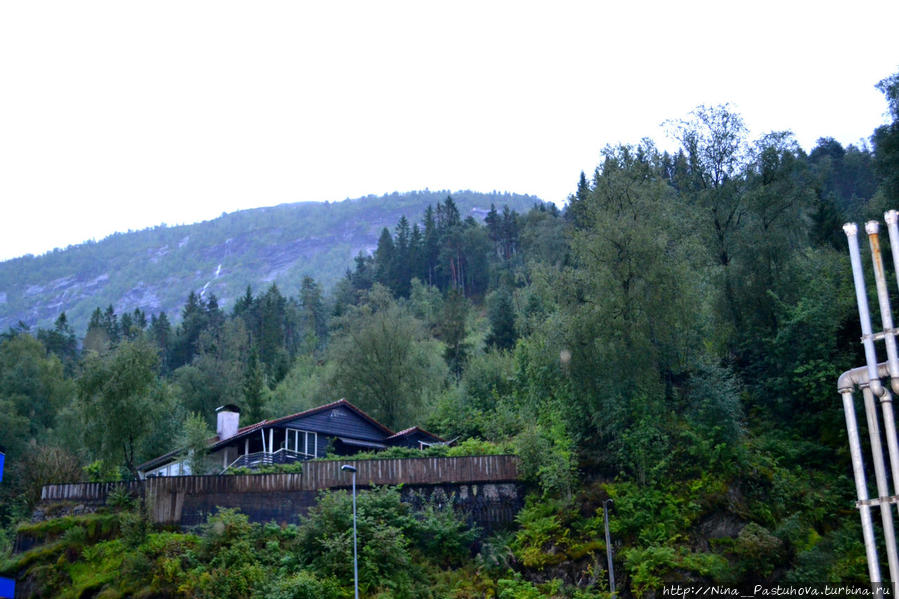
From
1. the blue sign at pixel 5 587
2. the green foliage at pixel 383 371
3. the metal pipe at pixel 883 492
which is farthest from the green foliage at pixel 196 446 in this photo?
the metal pipe at pixel 883 492

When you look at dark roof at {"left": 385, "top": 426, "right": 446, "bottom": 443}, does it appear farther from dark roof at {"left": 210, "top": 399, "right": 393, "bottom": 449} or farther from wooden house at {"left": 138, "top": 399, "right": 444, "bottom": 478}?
dark roof at {"left": 210, "top": 399, "right": 393, "bottom": 449}

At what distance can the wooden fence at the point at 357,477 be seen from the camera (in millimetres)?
31016

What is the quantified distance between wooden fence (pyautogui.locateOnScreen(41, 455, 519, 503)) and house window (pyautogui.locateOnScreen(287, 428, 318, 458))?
1002 centimetres

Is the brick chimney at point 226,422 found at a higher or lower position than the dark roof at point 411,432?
higher

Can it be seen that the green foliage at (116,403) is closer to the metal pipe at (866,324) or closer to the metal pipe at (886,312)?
the metal pipe at (866,324)

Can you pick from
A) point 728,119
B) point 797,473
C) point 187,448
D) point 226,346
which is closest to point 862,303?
point 797,473

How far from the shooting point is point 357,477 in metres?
31.6

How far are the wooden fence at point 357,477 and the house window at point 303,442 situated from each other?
32.9 ft

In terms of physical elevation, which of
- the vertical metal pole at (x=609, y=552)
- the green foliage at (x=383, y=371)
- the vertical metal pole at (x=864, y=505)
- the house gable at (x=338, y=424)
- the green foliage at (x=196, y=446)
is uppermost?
the green foliage at (x=383, y=371)

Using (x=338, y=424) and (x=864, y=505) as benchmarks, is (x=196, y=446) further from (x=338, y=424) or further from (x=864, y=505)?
(x=864, y=505)

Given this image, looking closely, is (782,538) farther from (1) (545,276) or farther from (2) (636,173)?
(2) (636,173)

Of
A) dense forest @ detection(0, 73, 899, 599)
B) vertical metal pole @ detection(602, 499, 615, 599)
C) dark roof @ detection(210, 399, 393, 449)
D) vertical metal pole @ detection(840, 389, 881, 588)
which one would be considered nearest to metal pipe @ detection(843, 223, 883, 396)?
vertical metal pole @ detection(840, 389, 881, 588)

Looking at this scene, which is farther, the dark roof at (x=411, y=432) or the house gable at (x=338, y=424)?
the dark roof at (x=411, y=432)

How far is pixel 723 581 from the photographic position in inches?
976
